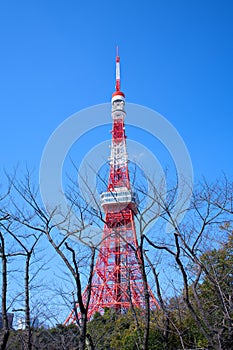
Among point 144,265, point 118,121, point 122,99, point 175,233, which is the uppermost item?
point 122,99

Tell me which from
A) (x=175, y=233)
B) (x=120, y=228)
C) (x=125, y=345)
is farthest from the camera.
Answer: (x=125, y=345)

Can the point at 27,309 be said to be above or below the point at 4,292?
below

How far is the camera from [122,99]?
23016 mm

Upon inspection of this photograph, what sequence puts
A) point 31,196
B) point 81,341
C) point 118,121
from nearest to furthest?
point 81,341
point 31,196
point 118,121

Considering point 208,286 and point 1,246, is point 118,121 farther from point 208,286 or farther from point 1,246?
point 1,246

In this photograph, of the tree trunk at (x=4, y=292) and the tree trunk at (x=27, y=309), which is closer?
the tree trunk at (x=4, y=292)

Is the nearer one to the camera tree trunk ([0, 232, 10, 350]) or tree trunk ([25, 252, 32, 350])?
tree trunk ([0, 232, 10, 350])

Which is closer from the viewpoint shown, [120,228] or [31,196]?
[31,196]

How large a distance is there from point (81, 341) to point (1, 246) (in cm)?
201

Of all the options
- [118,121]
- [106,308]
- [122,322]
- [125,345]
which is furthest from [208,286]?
[118,121]

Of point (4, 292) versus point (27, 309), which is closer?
point (4, 292)

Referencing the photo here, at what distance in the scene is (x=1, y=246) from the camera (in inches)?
216

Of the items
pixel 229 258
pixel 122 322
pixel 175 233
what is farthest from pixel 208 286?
pixel 175 233

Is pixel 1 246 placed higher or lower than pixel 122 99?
lower
